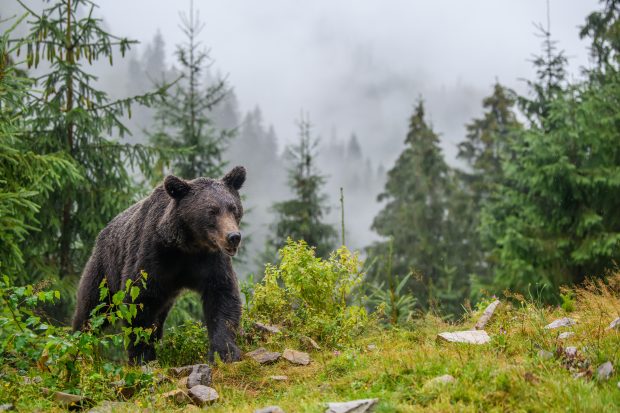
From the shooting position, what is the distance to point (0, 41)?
6.94 m

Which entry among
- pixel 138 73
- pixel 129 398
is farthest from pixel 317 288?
pixel 138 73

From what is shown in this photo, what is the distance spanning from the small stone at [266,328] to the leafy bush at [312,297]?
0.15 meters

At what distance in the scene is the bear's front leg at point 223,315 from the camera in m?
6.09

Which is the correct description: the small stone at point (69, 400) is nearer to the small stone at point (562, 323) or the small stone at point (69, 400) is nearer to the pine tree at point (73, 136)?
the small stone at point (562, 323)

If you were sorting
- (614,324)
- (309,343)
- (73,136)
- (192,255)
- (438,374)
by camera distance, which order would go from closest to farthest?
(438,374) → (614,324) → (309,343) → (192,255) → (73,136)

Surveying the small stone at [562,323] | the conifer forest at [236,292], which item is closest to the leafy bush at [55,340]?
the conifer forest at [236,292]

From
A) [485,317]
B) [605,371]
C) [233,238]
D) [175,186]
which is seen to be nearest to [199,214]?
[175,186]

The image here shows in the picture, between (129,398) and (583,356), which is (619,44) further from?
(129,398)

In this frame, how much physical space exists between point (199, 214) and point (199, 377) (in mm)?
1899

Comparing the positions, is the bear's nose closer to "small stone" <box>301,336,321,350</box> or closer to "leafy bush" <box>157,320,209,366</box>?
"small stone" <box>301,336,321,350</box>

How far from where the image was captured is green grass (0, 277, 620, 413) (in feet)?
12.4

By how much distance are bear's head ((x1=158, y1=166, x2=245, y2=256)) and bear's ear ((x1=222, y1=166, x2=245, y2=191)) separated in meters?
0.10

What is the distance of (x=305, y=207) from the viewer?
23.0 meters

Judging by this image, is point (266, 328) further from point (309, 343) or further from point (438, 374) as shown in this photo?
point (438, 374)
